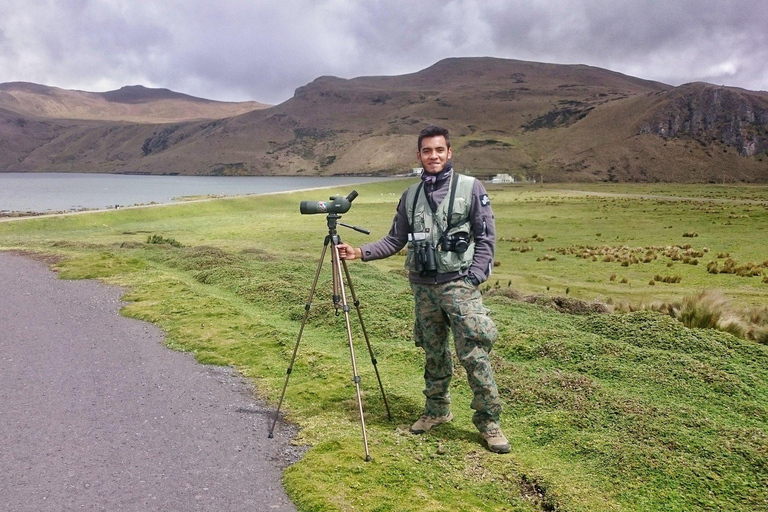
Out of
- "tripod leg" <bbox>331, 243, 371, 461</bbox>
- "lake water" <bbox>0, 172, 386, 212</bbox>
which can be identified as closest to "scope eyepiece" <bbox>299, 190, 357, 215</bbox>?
"tripod leg" <bbox>331, 243, 371, 461</bbox>

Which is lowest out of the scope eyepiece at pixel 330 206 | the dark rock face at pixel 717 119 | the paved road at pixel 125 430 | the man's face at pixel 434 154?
the paved road at pixel 125 430

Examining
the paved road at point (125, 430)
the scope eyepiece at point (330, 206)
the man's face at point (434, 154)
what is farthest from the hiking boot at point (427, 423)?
the man's face at point (434, 154)

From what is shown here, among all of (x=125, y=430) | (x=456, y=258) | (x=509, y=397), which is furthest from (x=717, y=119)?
(x=125, y=430)

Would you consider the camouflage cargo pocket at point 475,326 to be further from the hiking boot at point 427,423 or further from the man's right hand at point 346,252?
the man's right hand at point 346,252

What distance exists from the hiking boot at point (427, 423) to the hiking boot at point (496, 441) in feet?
1.70

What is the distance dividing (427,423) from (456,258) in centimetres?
173

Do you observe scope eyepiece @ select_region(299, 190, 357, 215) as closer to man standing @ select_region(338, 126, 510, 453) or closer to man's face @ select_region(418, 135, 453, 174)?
man standing @ select_region(338, 126, 510, 453)

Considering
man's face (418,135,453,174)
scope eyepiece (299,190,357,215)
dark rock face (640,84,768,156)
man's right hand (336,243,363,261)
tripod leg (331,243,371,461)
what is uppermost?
dark rock face (640,84,768,156)

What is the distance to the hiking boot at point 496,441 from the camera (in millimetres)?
5211

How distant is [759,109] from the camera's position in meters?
184

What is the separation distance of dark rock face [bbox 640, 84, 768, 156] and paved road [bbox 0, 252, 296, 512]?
194 metres

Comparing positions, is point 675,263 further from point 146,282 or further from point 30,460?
point 30,460

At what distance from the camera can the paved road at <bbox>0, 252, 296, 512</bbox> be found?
466 cm

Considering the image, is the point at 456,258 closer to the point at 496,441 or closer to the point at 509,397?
the point at 496,441
